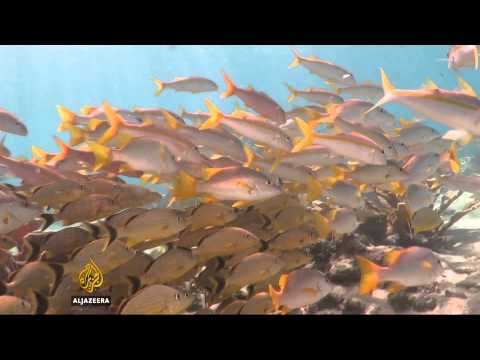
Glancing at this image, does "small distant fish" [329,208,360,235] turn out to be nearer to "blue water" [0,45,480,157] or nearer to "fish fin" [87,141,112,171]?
"fish fin" [87,141,112,171]

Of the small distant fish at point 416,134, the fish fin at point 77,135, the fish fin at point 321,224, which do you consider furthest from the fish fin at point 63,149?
the small distant fish at point 416,134

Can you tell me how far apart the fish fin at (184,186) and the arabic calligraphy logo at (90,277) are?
3.08 feet

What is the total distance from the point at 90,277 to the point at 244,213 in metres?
1.74

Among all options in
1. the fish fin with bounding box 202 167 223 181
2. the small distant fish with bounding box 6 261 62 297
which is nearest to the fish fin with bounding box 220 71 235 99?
the fish fin with bounding box 202 167 223 181

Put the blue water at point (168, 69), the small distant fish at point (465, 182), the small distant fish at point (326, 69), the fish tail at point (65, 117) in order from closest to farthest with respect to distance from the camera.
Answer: the fish tail at point (65, 117), the small distant fish at point (465, 182), the small distant fish at point (326, 69), the blue water at point (168, 69)

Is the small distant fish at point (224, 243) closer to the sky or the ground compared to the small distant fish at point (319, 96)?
closer to the ground

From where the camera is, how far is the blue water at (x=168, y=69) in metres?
87.1

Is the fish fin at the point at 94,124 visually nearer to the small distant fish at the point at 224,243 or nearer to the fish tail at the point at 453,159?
the small distant fish at the point at 224,243

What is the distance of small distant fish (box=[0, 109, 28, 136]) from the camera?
4879 mm

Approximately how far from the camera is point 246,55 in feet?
300

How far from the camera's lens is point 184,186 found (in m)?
3.32

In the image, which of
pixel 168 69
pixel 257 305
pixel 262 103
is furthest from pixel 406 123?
pixel 168 69
